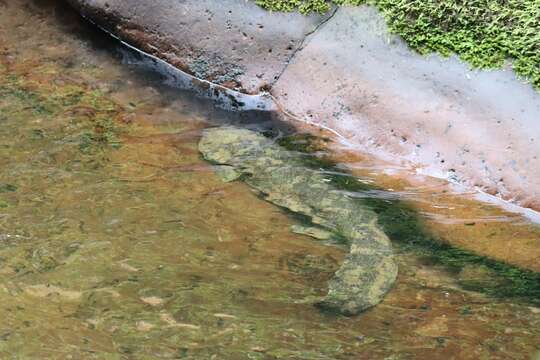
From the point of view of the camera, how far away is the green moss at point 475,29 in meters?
4.56

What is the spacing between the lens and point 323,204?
4.45 metres

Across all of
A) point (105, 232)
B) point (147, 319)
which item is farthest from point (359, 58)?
point (147, 319)

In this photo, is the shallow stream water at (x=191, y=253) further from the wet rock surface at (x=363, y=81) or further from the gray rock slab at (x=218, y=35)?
the gray rock slab at (x=218, y=35)

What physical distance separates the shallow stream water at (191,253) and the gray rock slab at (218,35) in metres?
0.31

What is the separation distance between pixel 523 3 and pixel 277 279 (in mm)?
2236

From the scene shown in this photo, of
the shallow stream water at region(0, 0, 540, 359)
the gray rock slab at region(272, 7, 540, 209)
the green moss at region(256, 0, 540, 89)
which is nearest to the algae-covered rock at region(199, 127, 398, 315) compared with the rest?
the shallow stream water at region(0, 0, 540, 359)

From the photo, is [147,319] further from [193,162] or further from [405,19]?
[405,19]

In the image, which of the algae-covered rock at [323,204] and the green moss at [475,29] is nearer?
the algae-covered rock at [323,204]

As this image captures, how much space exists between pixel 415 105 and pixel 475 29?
57 centimetres

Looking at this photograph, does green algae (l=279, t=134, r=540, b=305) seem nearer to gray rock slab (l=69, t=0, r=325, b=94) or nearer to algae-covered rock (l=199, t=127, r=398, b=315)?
A: algae-covered rock (l=199, t=127, r=398, b=315)

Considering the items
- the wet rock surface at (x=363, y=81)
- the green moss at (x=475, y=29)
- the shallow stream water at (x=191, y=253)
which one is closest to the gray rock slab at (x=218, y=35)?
the wet rock surface at (x=363, y=81)

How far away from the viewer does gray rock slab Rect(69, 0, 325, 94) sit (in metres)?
5.26

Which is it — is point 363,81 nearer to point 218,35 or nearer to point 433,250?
point 218,35

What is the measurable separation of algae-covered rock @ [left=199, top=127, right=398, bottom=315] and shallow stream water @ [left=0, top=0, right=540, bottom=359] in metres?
0.07
